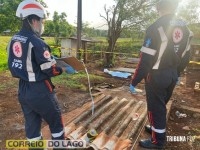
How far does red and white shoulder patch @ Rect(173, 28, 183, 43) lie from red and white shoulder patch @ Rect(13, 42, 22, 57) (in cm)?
216

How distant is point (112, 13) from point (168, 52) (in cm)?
1098

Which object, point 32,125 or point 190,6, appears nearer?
point 32,125

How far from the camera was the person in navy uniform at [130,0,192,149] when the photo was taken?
A: 3078 millimetres

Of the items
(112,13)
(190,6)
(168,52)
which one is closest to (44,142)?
(168,52)

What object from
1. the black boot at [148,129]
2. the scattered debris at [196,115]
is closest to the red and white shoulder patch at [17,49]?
the black boot at [148,129]

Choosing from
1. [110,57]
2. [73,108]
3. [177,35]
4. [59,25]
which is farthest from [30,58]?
[59,25]

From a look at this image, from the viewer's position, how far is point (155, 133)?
11.4 feet

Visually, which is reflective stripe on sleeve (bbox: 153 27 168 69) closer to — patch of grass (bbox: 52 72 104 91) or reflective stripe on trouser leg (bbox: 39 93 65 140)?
reflective stripe on trouser leg (bbox: 39 93 65 140)

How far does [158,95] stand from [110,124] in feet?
4.38

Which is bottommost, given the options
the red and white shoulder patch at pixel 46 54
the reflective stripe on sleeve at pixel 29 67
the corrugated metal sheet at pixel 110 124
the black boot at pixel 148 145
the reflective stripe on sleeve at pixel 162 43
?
the black boot at pixel 148 145

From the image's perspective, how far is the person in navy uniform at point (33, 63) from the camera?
260cm

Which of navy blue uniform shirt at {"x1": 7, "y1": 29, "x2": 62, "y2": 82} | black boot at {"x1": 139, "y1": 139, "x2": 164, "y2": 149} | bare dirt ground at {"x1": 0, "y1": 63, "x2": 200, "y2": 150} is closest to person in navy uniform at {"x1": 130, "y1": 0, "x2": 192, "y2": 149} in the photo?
black boot at {"x1": 139, "y1": 139, "x2": 164, "y2": 149}

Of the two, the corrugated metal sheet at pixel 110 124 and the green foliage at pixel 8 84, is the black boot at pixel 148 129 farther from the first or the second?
the green foliage at pixel 8 84

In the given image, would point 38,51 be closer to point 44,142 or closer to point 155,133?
point 44,142
